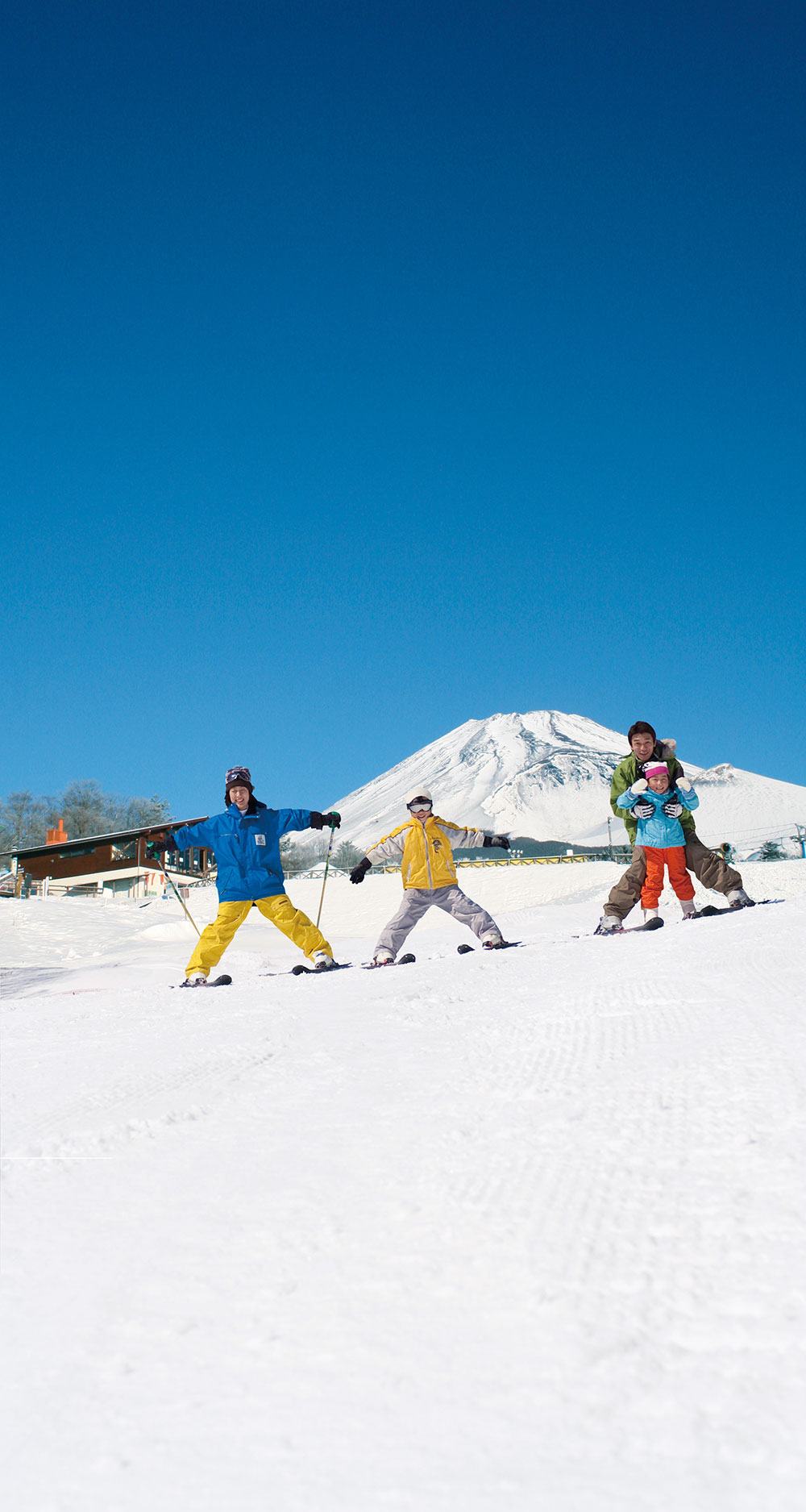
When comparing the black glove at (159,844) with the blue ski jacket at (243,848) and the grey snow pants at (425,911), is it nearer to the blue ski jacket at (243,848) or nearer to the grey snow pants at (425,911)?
the blue ski jacket at (243,848)

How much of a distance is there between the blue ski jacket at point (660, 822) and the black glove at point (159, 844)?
136 inches

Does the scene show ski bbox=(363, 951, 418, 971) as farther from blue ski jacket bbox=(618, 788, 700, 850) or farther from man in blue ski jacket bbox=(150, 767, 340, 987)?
blue ski jacket bbox=(618, 788, 700, 850)

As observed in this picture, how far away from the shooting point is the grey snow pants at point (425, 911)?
7.13 metres

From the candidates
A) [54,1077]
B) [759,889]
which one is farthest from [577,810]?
[54,1077]

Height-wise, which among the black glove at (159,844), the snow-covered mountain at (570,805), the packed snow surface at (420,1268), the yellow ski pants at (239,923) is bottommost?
the packed snow surface at (420,1268)

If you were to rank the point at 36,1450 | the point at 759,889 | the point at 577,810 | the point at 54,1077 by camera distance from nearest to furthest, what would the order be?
the point at 36,1450 < the point at 54,1077 < the point at 759,889 < the point at 577,810

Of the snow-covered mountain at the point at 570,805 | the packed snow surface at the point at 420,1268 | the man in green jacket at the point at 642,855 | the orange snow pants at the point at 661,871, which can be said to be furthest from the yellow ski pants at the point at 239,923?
the snow-covered mountain at the point at 570,805

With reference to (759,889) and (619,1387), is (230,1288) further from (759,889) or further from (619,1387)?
(759,889)

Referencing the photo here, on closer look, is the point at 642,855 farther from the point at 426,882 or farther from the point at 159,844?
the point at 159,844

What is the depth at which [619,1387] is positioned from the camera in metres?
1.33

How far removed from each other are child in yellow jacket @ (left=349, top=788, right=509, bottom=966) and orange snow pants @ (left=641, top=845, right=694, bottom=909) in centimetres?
108

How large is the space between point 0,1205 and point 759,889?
48.0ft

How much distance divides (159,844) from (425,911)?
2.14m

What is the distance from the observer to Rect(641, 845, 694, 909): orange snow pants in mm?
7332
